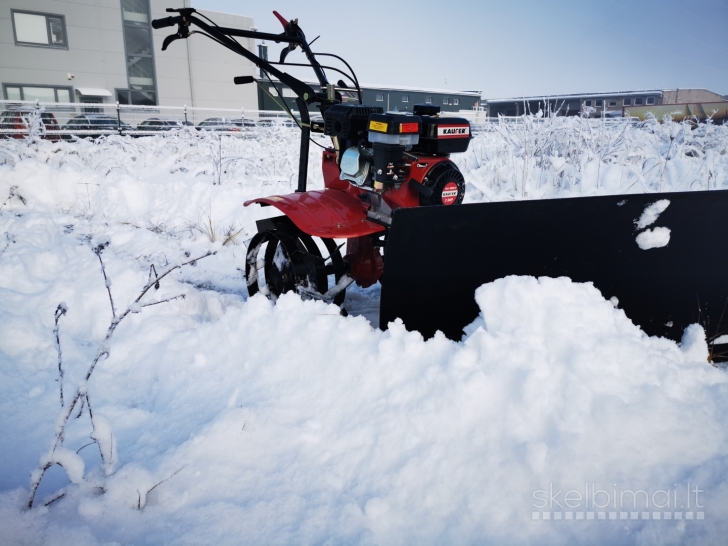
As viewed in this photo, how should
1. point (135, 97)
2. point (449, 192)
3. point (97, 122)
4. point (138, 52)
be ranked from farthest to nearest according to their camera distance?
point (135, 97) < point (138, 52) < point (97, 122) < point (449, 192)

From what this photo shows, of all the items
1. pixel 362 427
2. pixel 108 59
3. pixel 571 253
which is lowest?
pixel 362 427

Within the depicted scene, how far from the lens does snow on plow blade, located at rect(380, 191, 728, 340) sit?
2.04 metres

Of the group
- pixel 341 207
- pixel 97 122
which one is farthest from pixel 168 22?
pixel 97 122

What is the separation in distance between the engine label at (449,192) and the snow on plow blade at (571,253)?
0.32m

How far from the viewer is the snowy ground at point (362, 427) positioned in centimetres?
129

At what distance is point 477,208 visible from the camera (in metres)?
2.02

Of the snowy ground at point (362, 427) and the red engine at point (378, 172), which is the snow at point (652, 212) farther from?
the red engine at point (378, 172)

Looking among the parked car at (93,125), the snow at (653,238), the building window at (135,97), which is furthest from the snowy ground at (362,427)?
the building window at (135,97)

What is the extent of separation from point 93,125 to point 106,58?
1372cm

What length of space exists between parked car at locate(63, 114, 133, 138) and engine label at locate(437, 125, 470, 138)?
12.7m

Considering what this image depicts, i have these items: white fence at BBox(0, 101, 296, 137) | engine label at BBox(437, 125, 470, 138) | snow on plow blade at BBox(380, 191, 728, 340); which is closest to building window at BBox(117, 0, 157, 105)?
white fence at BBox(0, 101, 296, 137)

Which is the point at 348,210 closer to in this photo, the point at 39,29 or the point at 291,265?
the point at 291,265

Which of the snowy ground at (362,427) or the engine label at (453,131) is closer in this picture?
the snowy ground at (362,427)

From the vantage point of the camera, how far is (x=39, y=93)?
2275 centimetres
